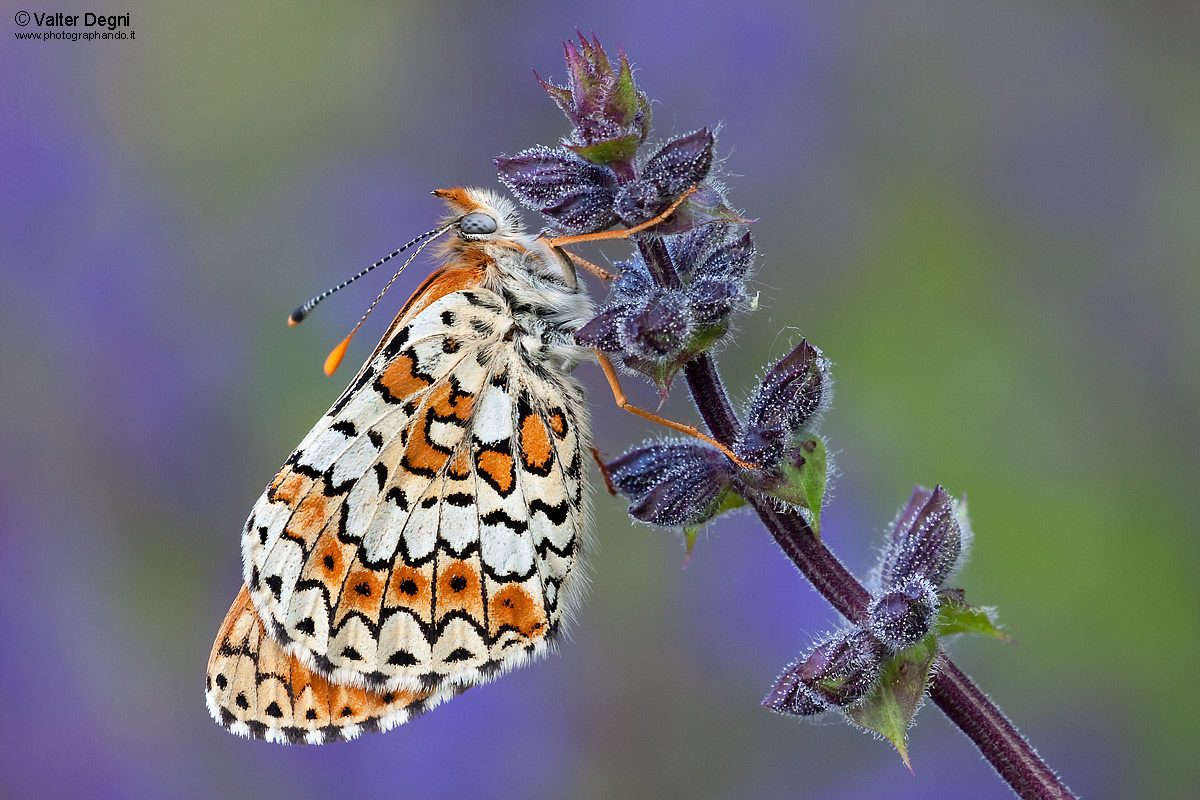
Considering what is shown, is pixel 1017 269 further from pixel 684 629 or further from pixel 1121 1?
pixel 684 629

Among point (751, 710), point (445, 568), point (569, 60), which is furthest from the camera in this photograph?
point (751, 710)

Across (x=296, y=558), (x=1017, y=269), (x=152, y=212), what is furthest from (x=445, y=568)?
(x=152, y=212)

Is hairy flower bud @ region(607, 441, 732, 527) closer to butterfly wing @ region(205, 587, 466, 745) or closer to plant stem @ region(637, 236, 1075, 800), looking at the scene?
plant stem @ region(637, 236, 1075, 800)

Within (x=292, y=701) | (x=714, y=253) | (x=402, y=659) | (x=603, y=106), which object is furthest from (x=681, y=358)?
(x=292, y=701)

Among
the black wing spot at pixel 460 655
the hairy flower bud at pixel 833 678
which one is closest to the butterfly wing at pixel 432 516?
the black wing spot at pixel 460 655

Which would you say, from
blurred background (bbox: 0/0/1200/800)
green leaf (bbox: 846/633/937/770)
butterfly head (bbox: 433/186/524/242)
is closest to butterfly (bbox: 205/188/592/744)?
butterfly head (bbox: 433/186/524/242)

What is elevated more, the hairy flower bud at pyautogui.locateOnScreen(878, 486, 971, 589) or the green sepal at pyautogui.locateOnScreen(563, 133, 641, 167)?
the green sepal at pyautogui.locateOnScreen(563, 133, 641, 167)
